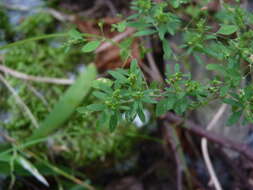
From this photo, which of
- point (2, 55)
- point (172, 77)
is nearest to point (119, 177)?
point (2, 55)

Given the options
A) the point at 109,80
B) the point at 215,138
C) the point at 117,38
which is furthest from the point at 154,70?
the point at 109,80

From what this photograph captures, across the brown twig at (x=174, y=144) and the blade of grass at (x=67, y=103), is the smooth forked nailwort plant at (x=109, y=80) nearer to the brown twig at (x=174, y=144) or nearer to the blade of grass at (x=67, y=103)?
the blade of grass at (x=67, y=103)

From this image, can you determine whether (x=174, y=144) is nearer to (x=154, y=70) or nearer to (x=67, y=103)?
(x=154, y=70)

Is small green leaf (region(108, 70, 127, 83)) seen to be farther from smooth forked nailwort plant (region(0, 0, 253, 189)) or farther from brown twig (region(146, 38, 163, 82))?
brown twig (region(146, 38, 163, 82))

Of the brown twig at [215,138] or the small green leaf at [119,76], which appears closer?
the small green leaf at [119,76]

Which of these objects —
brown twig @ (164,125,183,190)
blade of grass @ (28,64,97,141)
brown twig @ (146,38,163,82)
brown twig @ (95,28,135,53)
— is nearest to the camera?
blade of grass @ (28,64,97,141)

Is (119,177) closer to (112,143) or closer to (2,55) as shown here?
(112,143)

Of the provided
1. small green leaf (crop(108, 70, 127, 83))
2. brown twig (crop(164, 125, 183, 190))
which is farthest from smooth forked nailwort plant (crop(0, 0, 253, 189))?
brown twig (crop(164, 125, 183, 190))

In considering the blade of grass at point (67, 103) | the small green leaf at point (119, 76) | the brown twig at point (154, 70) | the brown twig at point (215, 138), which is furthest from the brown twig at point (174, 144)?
the small green leaf at point (119, 76)

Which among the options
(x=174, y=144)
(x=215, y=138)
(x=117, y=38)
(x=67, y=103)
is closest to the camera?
(x=67, y=103)
